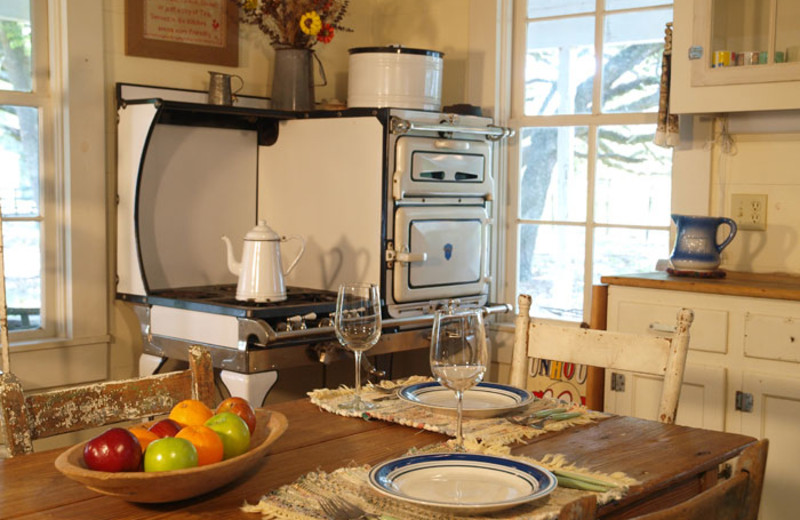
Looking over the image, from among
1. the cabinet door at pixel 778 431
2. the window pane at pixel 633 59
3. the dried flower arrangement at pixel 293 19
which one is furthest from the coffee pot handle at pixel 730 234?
the dried flower arrangement at pixel 293 19

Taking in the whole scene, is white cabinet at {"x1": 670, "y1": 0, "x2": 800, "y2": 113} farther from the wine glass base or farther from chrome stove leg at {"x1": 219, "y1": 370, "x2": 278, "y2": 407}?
the wine glass base

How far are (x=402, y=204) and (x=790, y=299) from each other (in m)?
1.24

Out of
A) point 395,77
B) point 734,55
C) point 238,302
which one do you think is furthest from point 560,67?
point 238,302

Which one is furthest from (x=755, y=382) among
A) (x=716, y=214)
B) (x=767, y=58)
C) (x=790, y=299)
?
(x=767, y=58)

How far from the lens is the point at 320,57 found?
378cm

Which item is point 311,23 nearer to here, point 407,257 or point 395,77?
point 395,77

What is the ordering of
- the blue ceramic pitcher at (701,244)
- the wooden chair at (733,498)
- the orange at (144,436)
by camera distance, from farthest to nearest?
the blue ceramic pitcher at (701,244)
the orange at (144,436)
the wooden chair at (733,498)

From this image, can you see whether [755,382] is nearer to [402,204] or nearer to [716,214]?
[716,214]

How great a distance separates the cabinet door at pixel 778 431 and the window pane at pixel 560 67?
52.6 inches

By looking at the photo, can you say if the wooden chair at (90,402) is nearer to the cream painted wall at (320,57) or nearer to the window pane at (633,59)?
the cream painted wall at (320,57)

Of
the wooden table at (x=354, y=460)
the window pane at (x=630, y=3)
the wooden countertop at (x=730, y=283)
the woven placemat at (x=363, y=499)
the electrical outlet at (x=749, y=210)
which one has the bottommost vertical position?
the wooden table at (x=354, y=460)

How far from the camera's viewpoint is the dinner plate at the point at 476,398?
5.53 feet

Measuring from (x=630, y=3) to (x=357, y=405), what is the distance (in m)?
2.25

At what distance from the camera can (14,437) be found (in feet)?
4.97
